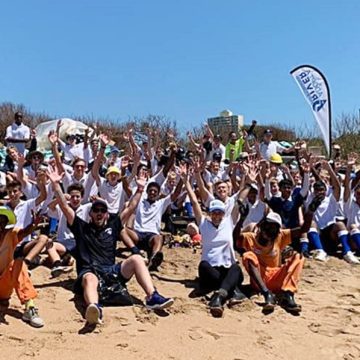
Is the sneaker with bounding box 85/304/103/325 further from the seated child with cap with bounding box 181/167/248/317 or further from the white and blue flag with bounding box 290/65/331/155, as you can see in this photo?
the white and blue flag with bounding box 290/65/331/155

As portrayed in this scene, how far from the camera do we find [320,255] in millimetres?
8625

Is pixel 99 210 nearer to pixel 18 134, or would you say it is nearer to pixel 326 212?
pixel 326 212

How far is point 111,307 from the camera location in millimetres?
5965

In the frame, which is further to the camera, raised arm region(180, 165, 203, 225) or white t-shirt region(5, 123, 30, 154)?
white t-shirt region(5, 123, 30, 154)

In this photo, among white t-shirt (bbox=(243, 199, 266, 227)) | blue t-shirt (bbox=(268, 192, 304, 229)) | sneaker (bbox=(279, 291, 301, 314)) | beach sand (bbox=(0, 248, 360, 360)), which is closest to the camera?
beach sand (bbox=(0, 248, 360, 360))

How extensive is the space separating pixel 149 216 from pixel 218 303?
8.28 ft

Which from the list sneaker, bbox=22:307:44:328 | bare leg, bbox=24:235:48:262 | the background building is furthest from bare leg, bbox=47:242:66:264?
the background building

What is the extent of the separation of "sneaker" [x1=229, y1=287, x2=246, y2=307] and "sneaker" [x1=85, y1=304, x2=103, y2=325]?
1.70 m

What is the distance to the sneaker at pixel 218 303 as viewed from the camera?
5.95 m

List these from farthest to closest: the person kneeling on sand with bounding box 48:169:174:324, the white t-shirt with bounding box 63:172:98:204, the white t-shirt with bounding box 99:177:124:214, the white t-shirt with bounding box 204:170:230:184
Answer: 1. the white t-shirt with bounding box 204:170:230:184
2. the white t-shirt with bounding box 99:177:124:214
3. the white t-shirt with bounding box 63:172:98:204
4. the person kneeling on sand with bounding box 48:169:174:324

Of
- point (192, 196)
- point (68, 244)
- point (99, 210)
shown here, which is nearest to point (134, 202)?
point (99, 210)

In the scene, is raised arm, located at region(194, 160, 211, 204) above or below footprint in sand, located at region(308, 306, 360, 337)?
above

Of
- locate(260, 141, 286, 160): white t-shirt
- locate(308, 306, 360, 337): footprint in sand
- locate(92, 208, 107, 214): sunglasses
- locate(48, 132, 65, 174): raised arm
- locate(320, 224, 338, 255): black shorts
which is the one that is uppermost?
locate(260, 141, 286, 160): white t-shirt

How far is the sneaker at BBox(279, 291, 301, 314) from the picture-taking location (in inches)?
243
